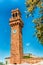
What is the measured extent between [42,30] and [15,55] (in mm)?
26530

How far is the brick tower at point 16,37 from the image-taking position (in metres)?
41.6

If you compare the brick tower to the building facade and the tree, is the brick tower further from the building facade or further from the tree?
the tree

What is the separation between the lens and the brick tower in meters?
41.6

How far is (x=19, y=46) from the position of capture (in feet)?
138

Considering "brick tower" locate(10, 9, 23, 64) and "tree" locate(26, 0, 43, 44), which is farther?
"brick tower" locate(10, 9, 23, 64)

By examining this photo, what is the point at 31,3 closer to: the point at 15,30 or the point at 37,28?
the point at 37,28

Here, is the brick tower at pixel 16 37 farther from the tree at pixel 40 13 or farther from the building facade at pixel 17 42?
the tree at pixel 40 13

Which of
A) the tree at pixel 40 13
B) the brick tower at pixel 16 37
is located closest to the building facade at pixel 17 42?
the brick tower at pixel 16 37

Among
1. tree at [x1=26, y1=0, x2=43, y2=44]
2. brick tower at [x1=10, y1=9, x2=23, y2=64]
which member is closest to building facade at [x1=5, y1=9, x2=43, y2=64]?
brick tower at [x1=10, y1=9, x2=23, y2=64]

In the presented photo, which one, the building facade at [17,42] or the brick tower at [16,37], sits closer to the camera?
the building facade at [17,42]

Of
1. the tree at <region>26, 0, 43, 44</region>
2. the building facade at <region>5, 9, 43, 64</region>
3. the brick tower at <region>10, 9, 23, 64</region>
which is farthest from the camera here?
the brick tower at <region>10, 9, 23, 64</region>

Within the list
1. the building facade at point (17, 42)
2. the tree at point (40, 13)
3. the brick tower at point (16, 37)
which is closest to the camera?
the tree at point (40, 13)

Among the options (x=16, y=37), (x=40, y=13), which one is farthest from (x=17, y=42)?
(x=40, y=13)

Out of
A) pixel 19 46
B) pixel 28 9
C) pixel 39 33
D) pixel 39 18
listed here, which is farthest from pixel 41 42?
pixel 19 46
